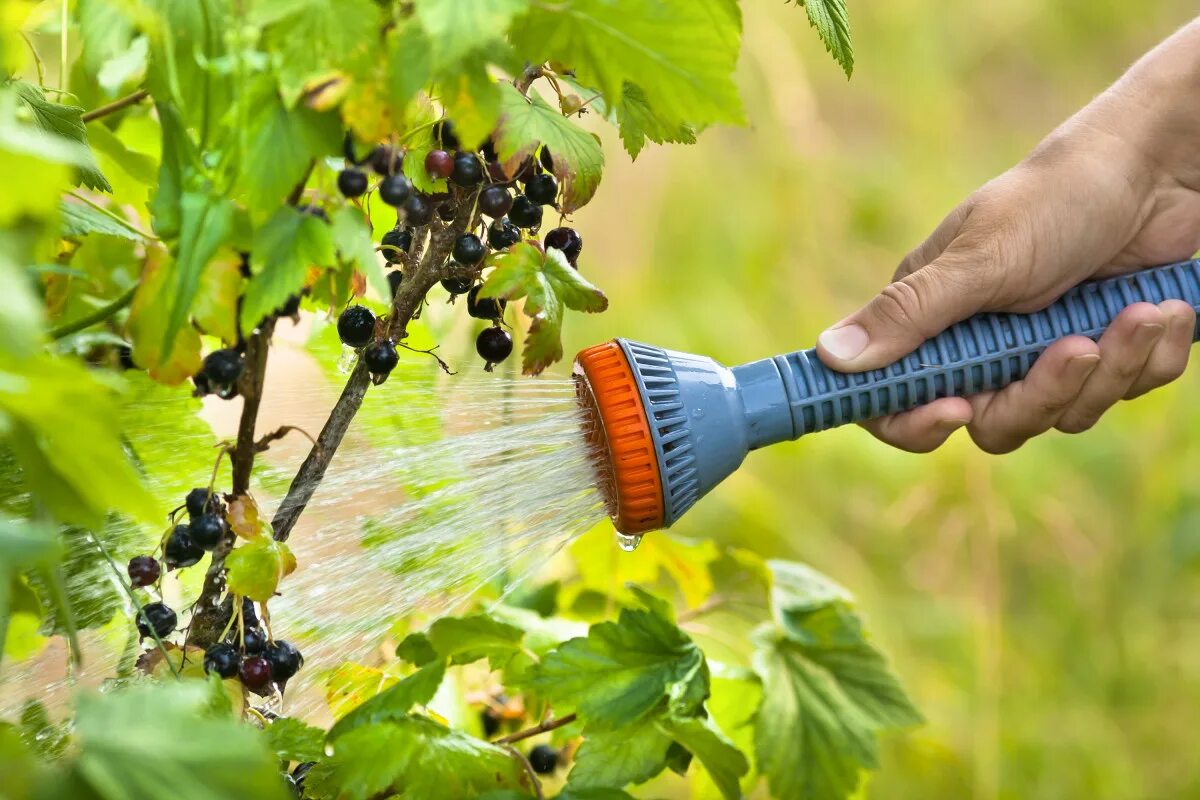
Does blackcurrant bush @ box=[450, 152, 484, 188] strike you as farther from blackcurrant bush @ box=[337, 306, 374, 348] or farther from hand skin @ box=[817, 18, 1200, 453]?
hand skin @ box=[817, 18, 1200, 453]

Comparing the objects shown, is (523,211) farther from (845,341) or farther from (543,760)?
(543,760)

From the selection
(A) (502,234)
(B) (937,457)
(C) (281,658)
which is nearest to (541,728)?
(C) (281,658)

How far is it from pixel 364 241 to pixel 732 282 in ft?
5.81

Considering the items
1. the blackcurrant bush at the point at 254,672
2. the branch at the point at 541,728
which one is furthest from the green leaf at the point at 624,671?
the blackcurrant bush at the point at 254,672

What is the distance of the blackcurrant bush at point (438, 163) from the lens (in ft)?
1.77

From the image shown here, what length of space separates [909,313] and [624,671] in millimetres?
285

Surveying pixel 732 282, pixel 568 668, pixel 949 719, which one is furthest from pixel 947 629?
pixel 568 668

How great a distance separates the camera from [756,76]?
88.4 inches

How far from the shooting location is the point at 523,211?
59cm

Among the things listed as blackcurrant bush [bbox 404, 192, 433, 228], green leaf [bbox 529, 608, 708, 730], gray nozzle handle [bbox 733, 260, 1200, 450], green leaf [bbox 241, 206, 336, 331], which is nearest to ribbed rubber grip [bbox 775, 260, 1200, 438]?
gray nozzle handle [bbox 733, 260, 1200, 450]

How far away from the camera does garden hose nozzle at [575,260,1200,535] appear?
65 centimetres

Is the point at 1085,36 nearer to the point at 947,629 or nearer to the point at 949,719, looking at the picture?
the point at 947,629

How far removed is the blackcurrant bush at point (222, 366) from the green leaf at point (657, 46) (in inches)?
7.1

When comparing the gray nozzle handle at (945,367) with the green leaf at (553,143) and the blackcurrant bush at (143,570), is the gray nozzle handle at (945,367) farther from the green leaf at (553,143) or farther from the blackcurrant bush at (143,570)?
the blackcurrant bush at (143,570)
